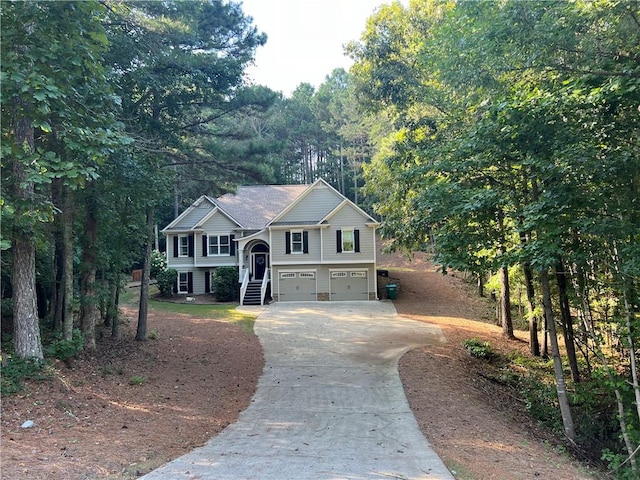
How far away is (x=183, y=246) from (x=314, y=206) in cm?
918

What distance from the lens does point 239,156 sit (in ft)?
38.5

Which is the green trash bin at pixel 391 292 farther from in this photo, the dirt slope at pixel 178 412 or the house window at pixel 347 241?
the dirt slope at pixel 178 412

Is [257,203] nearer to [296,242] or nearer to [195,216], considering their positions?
[195,216]

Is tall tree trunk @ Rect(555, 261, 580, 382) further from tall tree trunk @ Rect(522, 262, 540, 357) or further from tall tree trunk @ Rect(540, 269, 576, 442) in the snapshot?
tall tree trunk @ Rect(522, 262, 540, 357)

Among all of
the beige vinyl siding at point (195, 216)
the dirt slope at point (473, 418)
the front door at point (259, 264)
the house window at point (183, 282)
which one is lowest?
the dirt slope at point (473, 418)

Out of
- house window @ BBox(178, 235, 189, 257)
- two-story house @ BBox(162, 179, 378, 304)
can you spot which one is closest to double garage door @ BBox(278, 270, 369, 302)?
two-story house @ BBox(162, 179, 378, 304)

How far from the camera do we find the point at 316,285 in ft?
80.1

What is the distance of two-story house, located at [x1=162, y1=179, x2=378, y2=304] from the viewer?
78.9ft

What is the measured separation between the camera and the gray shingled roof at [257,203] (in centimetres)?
2770

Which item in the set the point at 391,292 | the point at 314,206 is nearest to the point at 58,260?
the point at 314,206

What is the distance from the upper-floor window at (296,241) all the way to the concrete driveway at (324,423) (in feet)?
32.2

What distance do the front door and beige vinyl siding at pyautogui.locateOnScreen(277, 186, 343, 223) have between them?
2.98m

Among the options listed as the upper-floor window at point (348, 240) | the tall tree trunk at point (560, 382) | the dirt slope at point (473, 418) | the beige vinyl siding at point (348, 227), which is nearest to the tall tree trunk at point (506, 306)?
the dirt slope at point (473, 418)

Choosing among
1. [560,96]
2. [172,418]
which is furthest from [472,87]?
[172,418]
